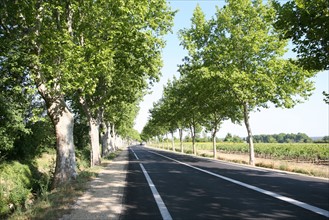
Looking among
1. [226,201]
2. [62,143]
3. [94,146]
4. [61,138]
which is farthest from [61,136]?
[94,146]

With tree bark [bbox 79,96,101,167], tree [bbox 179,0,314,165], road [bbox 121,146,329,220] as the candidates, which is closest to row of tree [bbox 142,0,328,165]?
tree [bbox 179,0,314,165]

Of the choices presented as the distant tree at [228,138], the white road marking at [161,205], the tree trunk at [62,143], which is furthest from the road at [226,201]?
the distant tree at [228,138]

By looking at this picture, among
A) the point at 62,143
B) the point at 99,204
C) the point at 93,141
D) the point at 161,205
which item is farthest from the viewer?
the point at 93,141

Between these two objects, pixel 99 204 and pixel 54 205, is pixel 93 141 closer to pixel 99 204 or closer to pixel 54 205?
pixel 99 204

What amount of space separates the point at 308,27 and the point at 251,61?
517 inches

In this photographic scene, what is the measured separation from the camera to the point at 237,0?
83.1ft

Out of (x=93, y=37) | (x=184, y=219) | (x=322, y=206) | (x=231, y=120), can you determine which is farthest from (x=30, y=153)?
(x=231, y=120)

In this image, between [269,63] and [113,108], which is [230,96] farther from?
[113,108]

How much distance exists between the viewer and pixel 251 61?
2486cm

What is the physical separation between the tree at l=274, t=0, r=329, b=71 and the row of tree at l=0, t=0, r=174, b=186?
21.6 feet

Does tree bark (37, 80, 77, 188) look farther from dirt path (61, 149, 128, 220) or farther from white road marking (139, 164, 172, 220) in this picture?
white road marking (139, 164, 172, 220)

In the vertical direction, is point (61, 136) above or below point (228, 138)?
below

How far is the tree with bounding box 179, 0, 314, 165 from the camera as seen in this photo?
933 inches

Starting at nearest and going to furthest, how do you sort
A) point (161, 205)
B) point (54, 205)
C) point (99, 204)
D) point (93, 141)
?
point (54, 205)
point (161, 205)
point (99, 204)
point (93, 141)
